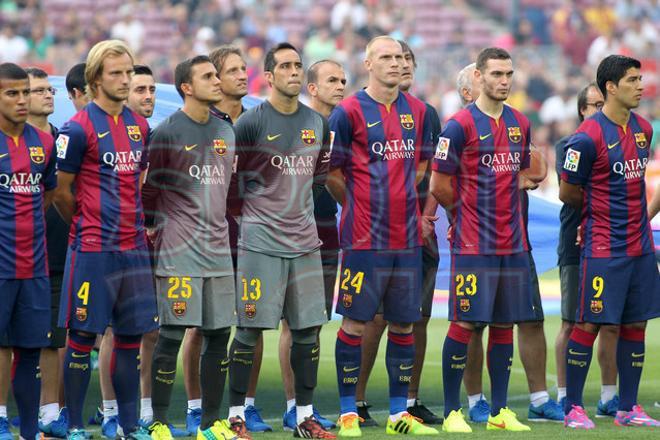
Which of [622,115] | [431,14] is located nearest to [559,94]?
[431,14]

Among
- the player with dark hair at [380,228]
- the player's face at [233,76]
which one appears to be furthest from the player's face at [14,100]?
the player with dark hair at [380,228]

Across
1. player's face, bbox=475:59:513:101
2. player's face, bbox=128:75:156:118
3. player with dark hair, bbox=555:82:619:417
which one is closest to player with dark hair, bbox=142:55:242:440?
player's face, bbox=128:75:156:118

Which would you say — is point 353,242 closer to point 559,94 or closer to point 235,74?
point 235,74

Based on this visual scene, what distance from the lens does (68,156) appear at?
6.74 meters

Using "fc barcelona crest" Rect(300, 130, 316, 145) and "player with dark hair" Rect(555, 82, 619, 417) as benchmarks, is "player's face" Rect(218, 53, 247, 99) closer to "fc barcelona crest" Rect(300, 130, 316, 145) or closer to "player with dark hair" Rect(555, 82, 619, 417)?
"fc barcelona crest" Rect(300, 130, 316, 145)

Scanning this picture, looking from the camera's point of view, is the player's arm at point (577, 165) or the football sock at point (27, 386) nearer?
the football sock at point (27, 386)

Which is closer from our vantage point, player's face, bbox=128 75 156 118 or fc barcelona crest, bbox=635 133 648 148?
fc barcelona crest, bbox=635 133 648 148

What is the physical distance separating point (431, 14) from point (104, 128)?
19.5 metres

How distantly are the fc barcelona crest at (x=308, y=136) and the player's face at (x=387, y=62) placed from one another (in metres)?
0.55

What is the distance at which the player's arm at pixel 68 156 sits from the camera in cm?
672

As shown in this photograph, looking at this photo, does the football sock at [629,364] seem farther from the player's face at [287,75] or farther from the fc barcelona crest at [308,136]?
the player's face at [287,75]

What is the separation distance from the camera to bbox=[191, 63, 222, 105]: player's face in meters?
6.95

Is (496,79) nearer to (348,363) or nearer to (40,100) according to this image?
(348,363)

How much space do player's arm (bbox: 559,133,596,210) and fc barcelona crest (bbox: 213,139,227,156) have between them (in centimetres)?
202
